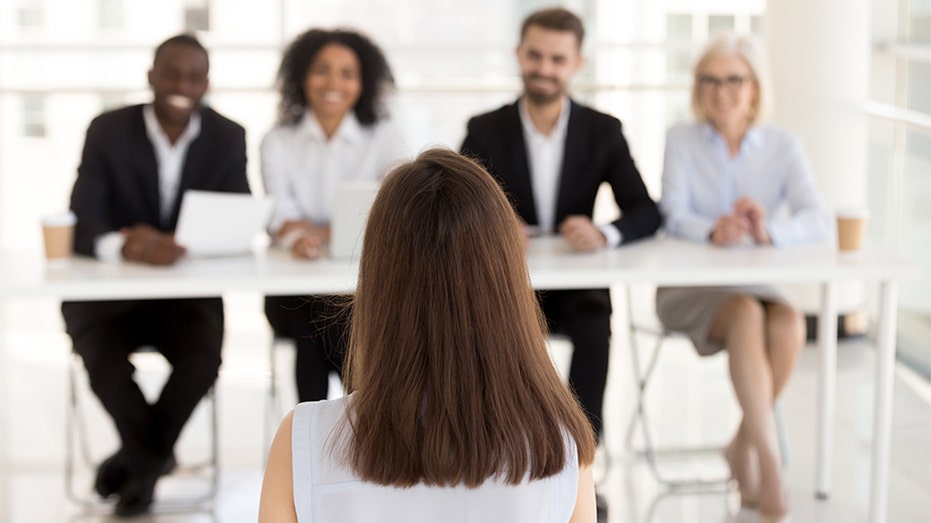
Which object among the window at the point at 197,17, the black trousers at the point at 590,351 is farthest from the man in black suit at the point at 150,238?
the window at the point at 197,17

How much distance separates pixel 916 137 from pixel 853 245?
1.74m

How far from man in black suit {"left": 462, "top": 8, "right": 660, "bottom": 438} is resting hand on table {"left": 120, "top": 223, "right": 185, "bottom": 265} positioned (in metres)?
0.91

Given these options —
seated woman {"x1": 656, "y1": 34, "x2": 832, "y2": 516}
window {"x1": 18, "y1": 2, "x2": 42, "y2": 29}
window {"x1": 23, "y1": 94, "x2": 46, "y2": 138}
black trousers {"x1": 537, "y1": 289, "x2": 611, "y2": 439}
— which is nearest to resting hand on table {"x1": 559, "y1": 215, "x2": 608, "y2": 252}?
black trousers {"x1": 537, "y1": 289, "x2": 611, "y2": 439}

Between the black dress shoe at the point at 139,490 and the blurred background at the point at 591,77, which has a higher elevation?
the blurred background at the point at 591,77

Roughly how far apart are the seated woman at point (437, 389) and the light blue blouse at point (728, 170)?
6.59 ft

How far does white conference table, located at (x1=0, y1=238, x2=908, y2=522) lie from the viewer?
2496 millimetres

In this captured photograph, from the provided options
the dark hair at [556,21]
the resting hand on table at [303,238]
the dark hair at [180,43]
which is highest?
the dark hair at [556,21]

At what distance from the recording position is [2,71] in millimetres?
8883

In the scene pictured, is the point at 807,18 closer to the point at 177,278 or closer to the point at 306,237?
the point at 306,237

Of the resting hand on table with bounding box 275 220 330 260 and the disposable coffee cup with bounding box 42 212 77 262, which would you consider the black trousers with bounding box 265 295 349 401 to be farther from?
the disposable coffee cup with bounding box 42 212 77 262

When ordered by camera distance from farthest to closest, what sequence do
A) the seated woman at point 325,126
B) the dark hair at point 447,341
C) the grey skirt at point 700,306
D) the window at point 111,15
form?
the window at point 111,15 → the seated woman at point 325,126 → the grey skirt at point 700,306 → the dark hair at point 447,341

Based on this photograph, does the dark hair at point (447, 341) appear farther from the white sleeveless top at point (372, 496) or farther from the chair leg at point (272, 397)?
the chair leg at point (272, 397)

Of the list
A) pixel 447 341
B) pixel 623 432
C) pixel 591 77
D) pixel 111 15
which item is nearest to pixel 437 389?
pixel 447 341

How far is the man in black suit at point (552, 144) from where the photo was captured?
3.16 meters
